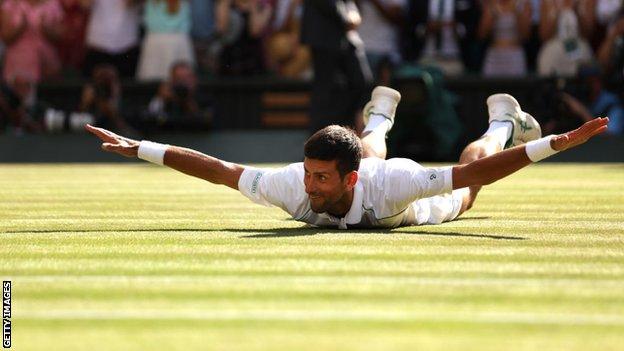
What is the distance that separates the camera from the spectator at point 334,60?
18.9m

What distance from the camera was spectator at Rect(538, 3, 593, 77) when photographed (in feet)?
69.3

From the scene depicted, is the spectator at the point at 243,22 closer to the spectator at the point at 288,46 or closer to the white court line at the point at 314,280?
the spectator at the point at 288,46

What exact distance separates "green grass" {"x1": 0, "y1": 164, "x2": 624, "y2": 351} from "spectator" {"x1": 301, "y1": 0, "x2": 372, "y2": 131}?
23.4 ft

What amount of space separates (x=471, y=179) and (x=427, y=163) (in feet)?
31.7

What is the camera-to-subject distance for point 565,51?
21297mm

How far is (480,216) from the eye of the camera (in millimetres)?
11297

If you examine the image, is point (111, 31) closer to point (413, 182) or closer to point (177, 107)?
point (177, 107)

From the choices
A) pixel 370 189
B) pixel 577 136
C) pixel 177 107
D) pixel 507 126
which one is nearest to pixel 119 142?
pixel 370 189

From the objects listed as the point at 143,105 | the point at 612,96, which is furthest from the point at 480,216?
the point at 143,105

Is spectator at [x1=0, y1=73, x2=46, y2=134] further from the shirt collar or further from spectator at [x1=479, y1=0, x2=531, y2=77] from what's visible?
the shirt collar

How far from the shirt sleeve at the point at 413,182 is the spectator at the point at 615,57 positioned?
11.8 meters

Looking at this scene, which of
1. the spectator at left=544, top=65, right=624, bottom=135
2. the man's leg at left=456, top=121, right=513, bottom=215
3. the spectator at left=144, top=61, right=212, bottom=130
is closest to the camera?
the man's leg at left=456, top=121, right=513, bottom=215

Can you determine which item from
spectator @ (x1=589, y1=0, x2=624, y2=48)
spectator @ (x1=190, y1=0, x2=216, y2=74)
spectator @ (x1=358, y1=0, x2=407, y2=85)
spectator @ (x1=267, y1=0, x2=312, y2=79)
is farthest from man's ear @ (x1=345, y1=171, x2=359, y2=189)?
spectator @ (x1=190, y1=0, x2=216, y2=74)

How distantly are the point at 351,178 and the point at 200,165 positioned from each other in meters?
0.97
